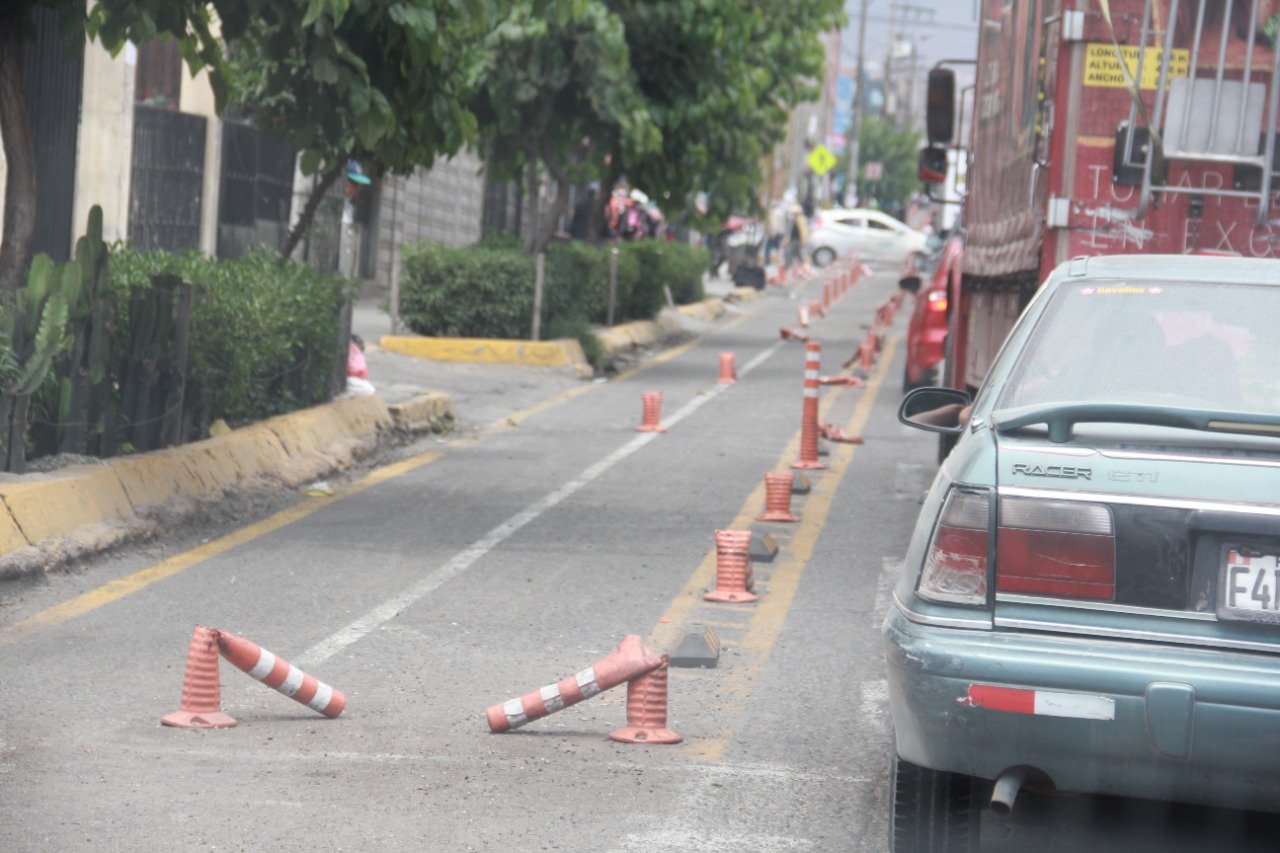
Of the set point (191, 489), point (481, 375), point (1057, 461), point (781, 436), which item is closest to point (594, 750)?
point (1057, 461)

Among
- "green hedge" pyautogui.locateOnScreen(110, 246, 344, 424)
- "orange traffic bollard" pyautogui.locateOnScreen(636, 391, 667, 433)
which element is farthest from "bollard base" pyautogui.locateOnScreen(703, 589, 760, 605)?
"orange traffic bollard" pyautogui.locateOnScreen(636, 391, 667, 433)

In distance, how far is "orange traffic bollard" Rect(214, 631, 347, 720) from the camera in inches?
234

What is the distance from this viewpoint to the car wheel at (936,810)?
449 centimetres

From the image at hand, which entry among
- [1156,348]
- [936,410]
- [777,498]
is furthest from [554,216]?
[1156,348]

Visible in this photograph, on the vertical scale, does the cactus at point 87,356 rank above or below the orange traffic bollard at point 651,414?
above

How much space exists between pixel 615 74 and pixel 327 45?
10.6 meters

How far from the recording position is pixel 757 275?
136ft

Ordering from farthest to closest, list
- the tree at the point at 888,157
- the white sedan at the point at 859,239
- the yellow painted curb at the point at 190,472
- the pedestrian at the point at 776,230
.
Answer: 1. the tree at the point at 888,157
2. the white sedan at the point at 859,239
3. the pedestrian at the point at 776,230
4. the yellow painted curb at the point at 190,472

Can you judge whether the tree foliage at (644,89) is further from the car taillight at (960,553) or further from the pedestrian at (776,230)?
the pedestrian at (776,230)

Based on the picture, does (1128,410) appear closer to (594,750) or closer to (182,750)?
(594,750)

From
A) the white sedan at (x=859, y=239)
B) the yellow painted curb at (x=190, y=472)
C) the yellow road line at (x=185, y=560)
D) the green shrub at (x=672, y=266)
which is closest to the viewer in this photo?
the yellow road line at (x=185, y=560)

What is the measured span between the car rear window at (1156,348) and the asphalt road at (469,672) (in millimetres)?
1287

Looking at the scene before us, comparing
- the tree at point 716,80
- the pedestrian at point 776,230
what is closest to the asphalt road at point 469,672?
the tree at point 716,80

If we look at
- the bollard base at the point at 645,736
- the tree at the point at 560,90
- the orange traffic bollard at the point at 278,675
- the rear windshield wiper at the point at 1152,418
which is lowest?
the bollard base at the point at 645,736
